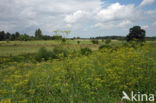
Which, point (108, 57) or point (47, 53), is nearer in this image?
point (108, 57)

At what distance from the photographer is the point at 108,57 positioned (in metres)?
6.03

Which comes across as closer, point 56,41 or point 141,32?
point 56,41

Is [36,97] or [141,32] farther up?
[141,32]

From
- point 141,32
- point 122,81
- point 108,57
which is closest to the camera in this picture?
point 122,81

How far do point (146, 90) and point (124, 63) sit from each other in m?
1.16

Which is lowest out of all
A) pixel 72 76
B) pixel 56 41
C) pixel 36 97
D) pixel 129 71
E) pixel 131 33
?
pixel 36 97

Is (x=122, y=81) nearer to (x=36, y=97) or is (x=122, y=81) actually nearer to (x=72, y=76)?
(x=72, y=76)

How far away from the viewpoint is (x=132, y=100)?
2.76m

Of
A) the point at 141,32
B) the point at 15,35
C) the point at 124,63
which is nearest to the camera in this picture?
the point at 124,63

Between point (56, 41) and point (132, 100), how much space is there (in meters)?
3.33

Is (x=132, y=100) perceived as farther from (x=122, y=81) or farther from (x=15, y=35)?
(x=15, y=35)

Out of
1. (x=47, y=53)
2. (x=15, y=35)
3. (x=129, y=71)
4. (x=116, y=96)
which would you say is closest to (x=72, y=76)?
(x=116, y=96)

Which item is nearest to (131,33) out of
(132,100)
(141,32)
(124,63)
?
(141,32)

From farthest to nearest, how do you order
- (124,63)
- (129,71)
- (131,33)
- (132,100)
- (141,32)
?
1. (131,33)
2. (141,32)
3. (124,63)
4. (129,71)
5. (132,100)
